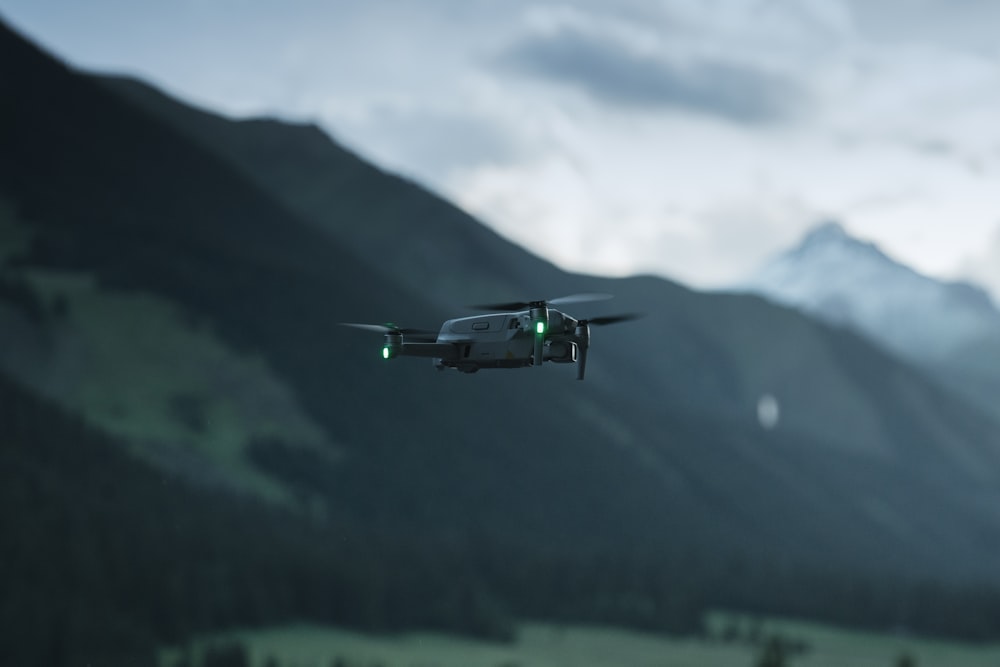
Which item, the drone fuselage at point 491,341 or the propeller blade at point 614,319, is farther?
the drone fuselage at point 491,341

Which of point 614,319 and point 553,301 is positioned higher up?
point 553,301

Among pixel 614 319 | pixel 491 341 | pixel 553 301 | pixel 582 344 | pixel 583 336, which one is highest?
pixel 553 301

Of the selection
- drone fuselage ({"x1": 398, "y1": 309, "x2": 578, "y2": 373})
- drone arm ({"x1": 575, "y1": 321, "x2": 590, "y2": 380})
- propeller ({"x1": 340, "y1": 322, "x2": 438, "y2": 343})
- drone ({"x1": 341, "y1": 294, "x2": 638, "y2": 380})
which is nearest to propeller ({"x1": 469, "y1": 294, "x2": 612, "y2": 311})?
drone ({"x1": 341, "y1": 294, "x2": 638, "y2": 380})

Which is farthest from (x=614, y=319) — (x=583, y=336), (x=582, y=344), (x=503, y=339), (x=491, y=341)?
(x=491, y=341)

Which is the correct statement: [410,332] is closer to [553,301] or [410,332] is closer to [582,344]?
[553,301]

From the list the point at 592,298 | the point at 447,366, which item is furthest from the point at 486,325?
the point at 592,298

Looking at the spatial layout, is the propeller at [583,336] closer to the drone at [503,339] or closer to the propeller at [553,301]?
the drone at [503,339]

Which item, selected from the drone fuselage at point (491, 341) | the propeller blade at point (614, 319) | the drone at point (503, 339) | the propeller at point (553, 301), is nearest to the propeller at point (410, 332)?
the drone at point (503, 339)

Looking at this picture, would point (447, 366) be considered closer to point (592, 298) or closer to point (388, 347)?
point (388, 347)
